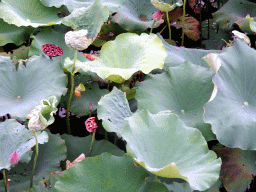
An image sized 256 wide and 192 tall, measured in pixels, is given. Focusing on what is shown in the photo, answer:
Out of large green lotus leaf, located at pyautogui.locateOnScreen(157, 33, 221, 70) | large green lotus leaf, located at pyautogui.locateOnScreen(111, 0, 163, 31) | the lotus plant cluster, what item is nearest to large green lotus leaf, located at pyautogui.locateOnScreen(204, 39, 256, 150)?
the lotus plant cluster

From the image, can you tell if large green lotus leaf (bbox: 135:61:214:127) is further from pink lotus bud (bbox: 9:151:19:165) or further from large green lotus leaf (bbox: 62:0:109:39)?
pink lotus bud (bbox: 9:151:19:165)

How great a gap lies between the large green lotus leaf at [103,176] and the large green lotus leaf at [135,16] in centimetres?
119

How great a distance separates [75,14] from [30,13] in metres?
0.46

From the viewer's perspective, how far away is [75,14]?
1696 millimetres

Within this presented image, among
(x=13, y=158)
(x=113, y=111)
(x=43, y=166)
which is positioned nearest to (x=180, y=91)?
(x=113, y=111)

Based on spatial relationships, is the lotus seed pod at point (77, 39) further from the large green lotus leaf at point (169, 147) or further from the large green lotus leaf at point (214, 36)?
the large green lotus leaf at point (214, 36)

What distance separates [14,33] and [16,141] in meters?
0.95

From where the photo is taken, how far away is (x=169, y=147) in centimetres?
112

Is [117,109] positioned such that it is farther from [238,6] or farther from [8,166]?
[238,6]

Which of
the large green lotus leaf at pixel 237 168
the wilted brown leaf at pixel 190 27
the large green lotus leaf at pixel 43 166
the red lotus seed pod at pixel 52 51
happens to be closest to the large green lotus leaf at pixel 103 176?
the large green lotus leaf at pixel 43 166

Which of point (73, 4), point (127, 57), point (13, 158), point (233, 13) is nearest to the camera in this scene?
point (13, 158)

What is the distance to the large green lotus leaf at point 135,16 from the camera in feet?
6.77

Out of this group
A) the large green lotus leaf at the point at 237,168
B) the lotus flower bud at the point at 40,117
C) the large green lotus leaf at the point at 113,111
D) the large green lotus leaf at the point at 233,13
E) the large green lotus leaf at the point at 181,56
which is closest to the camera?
the lotus flower bud at the point at 40,117

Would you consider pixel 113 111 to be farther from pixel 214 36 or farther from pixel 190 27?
pixel 214 36
